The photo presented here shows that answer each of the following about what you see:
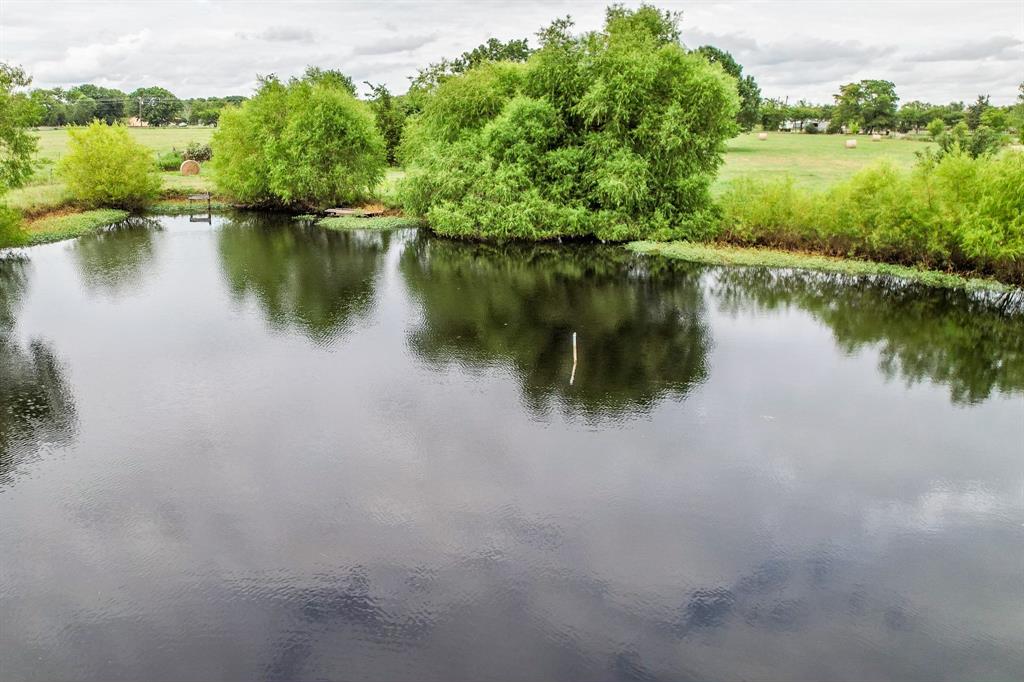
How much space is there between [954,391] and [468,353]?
16144 millimetres

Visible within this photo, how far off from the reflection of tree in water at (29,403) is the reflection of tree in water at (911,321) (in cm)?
2532

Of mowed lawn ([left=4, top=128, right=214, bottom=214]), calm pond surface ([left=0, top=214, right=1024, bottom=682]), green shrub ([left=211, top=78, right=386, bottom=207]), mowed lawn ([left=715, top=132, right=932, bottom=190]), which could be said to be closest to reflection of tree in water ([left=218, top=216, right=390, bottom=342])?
calm pond surface ([left=0, top=214, right=1024, bottom=682])

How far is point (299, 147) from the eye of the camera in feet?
175

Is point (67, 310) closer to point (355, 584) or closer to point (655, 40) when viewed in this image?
point (355, 584)

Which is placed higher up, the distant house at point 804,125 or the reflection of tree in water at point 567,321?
the distant house at point 804,125

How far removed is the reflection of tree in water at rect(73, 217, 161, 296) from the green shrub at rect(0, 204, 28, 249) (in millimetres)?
2761

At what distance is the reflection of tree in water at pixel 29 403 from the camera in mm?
17672

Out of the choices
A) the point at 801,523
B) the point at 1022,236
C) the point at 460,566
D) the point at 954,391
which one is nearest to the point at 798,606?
the point at 801,523

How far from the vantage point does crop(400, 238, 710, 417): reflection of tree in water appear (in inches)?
872

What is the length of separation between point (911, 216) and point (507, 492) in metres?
28.3

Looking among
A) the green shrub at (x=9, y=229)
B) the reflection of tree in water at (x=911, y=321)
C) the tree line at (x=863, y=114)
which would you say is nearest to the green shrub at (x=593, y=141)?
the reflection of tree in water at (x=911, y=321)

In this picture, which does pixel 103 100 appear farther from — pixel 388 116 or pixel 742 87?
pixel 742 87

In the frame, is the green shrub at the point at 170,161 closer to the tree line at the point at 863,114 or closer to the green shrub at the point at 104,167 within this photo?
the green shrub at the point at 104,167

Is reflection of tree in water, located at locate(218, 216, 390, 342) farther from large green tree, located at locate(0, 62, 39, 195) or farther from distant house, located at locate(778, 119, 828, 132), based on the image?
distant house, located at locate(778, 119, 828, 132)
